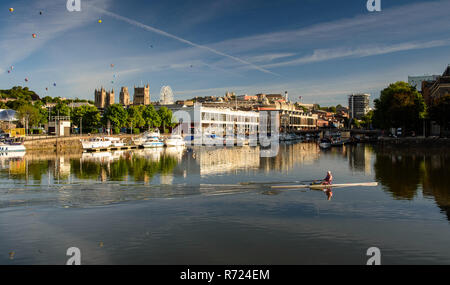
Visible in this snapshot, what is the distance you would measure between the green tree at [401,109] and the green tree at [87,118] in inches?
3572

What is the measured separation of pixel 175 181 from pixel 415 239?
2624 cm

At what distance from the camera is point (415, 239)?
21141 millimetres

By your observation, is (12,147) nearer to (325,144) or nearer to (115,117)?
(115,117)

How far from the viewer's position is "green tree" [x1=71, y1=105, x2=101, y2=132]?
133 metres

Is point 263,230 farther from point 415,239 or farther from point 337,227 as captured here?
point 415,239

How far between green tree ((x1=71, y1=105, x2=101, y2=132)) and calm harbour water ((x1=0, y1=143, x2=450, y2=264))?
94.0 m

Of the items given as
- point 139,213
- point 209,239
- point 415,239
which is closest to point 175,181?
point 139,213

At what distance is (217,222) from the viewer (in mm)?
24578

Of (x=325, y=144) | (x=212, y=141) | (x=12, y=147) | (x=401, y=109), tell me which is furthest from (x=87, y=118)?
(x=401, y=109)

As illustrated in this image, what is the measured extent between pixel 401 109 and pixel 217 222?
327 feet

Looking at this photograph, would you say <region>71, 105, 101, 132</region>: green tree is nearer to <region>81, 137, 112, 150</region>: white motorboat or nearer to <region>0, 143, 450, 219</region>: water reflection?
<region>81, 137, 112, 150</region>: white motorboat

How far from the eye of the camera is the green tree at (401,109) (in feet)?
365

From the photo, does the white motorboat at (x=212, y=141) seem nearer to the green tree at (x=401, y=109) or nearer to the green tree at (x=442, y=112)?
the green tree at (x=401, y=109)

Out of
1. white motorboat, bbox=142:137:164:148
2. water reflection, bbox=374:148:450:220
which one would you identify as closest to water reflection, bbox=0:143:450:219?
water reflection, bbox=374:148:450:220
